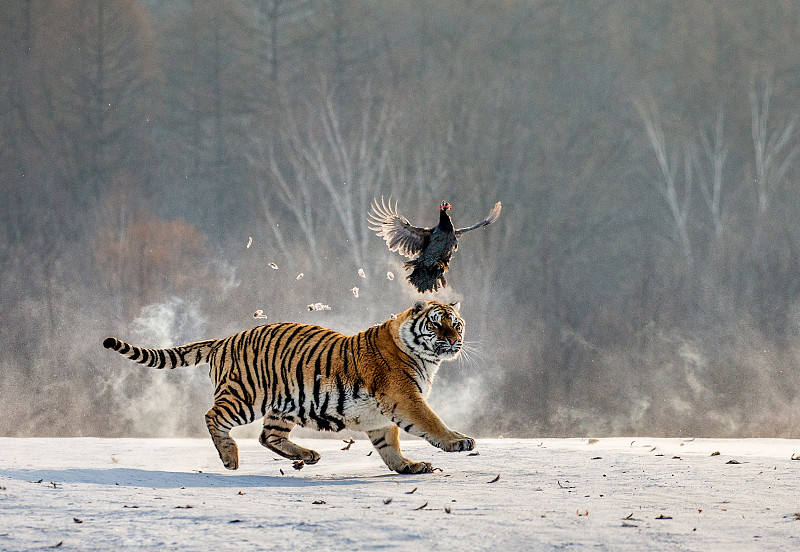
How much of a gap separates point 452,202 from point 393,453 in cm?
1168

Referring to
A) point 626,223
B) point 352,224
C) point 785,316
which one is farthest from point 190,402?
point 785,316

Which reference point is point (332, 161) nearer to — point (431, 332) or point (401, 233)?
point (401, 233)

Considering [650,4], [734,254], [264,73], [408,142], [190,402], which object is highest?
[650,4]

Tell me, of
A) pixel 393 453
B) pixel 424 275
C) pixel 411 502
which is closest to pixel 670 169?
pixel 424 275

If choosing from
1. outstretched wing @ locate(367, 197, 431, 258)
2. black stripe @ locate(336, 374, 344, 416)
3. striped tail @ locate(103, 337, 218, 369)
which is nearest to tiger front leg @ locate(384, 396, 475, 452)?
black stripe @ locate(336, 374, 344, 416)

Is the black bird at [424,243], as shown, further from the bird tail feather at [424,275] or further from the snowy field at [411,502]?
the snowy field at [411,502]

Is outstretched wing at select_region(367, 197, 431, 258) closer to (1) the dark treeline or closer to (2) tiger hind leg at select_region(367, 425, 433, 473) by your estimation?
(2) tiger hind leg at select_region(367, 425, 433, 473)

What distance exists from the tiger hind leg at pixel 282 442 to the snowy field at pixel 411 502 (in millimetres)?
115

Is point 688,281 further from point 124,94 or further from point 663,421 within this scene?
point 124,94

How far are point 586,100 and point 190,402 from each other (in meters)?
9.64

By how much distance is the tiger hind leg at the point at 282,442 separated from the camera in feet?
22.7

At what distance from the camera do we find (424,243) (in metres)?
8.29

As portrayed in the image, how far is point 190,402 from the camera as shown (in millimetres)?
15281

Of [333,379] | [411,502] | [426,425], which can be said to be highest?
[333,379]
